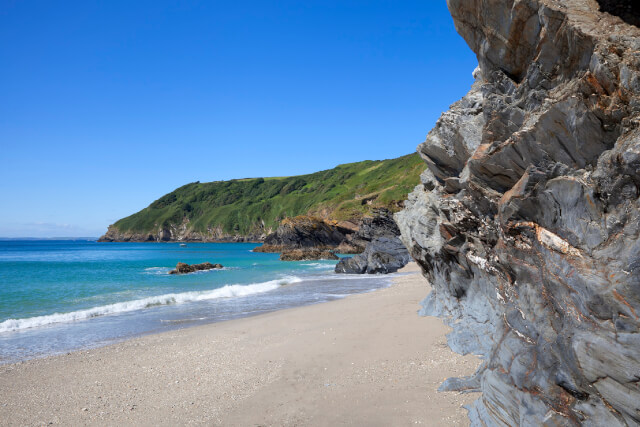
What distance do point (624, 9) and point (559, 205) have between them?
2.58 m

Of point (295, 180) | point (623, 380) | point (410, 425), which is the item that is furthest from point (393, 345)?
point (295, 180)

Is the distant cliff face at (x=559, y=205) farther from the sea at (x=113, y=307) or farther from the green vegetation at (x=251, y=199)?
the green vegetation at (x=251, y=199)

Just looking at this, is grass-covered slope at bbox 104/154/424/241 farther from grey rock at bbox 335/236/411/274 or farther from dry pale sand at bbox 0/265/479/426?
dry pale sand at bbox 0/265/479/426

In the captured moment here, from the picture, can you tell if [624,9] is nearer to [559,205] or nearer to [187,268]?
[559,205]

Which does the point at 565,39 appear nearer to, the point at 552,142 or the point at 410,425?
the point at 552,142

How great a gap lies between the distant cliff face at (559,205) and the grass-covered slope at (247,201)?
3996 inches

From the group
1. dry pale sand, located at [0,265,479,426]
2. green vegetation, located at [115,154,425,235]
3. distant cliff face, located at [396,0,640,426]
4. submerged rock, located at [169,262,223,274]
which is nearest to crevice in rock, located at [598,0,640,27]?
distant cliff face, located at [396,0,640,426]

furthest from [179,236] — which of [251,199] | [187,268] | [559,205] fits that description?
[559,205]

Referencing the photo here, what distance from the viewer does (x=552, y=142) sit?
5.04 metres

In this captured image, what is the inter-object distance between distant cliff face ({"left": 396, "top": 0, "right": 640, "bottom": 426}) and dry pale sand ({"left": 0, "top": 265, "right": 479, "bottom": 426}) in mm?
1244

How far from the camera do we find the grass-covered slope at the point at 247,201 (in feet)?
452

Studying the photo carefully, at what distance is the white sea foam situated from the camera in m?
15.8

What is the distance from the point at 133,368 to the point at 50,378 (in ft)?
6.03

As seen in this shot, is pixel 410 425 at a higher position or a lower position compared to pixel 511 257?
lower
